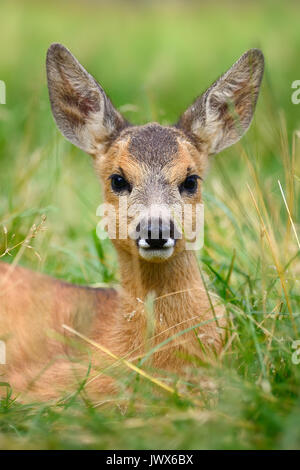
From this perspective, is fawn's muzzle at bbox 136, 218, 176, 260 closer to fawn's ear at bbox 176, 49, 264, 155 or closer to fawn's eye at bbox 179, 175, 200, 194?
fawn's eye at bbox 179, 175, 200, 194

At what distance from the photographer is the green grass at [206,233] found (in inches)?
131

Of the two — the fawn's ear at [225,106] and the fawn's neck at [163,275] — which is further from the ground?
the fawn's ear at [225,106]

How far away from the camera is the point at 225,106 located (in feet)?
17.2

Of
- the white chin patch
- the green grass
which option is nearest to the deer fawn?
the white chin patch

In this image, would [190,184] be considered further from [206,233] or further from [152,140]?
[206,233]

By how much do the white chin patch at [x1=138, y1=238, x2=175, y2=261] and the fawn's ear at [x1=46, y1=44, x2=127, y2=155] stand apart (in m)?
1.19

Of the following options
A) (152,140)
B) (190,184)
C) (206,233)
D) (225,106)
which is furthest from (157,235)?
(206,233)

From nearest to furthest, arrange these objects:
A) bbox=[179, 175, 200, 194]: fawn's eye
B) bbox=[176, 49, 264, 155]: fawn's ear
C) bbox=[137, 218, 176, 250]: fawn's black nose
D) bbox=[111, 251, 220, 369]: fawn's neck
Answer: bbox=[137, 218, 176, 250]: fawn's black nose → bbox=[111, 251, 220, 369]: fawn's neck → bbox=[179, 175, 200, 194]: fawn's eye → bbox=[176, 49, 264, 155]: fawn's ear

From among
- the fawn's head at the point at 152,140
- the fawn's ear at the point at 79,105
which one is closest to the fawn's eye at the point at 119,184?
the fawn's head at the point at 152,140

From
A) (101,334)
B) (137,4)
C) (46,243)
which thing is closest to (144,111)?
(46,243)

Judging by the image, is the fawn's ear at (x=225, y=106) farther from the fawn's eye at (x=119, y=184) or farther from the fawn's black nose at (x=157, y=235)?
the fawn's black nose at (x=157, y=235)

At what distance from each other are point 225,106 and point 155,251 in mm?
1453

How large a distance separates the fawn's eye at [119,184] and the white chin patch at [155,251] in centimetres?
62

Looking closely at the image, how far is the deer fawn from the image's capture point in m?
4.49
